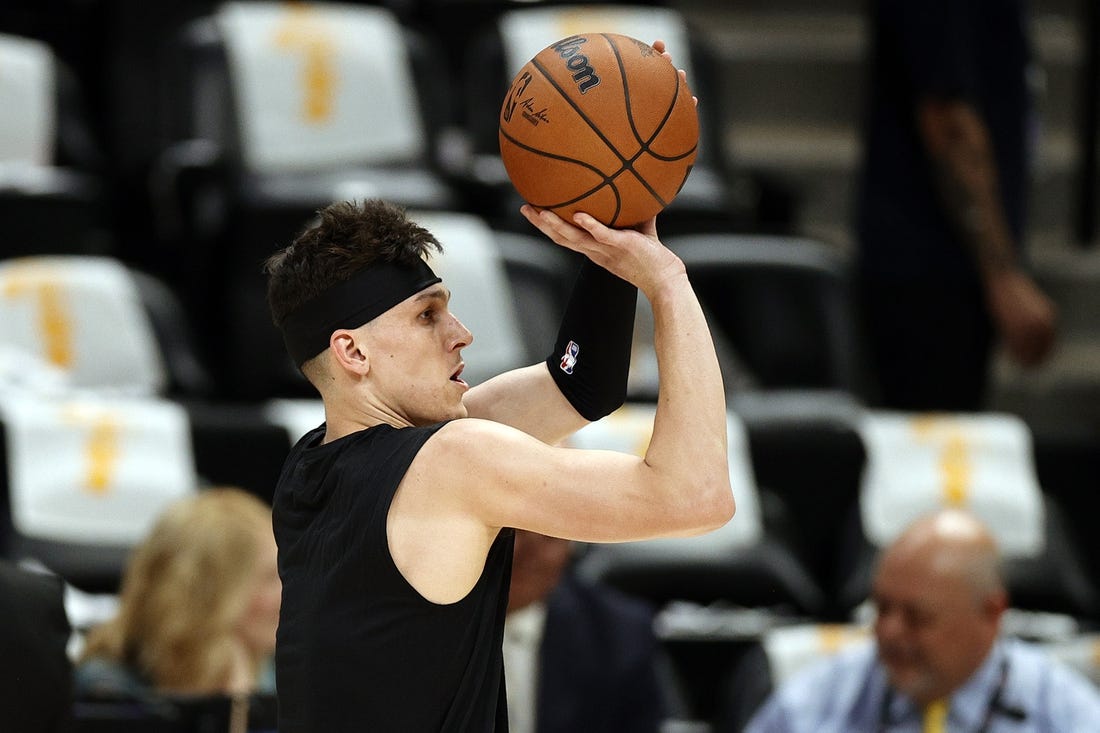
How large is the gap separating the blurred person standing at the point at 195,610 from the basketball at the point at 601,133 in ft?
6.46

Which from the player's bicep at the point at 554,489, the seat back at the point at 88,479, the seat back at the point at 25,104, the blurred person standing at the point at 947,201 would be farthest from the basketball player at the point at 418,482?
the seat back at the point at 25,104

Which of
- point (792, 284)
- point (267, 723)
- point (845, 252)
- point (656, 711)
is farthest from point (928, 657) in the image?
point (845, 252)

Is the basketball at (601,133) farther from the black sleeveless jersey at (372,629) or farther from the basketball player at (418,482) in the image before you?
the black sleeveless jersey at (372,629)

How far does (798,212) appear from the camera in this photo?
8.02 m

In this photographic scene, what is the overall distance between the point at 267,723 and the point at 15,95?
135 inches

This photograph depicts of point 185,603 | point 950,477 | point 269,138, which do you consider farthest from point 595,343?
point 269,138

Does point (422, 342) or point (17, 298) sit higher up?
point (422, 342)

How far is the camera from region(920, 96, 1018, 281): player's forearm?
6398 millimetres

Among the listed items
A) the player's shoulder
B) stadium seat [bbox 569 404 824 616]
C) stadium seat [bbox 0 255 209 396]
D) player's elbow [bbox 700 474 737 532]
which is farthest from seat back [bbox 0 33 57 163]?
player's elbow [bbox 700 474 737 532]

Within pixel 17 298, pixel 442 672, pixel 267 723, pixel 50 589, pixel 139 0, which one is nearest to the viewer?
pixel 442 672

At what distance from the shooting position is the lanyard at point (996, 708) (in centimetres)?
470

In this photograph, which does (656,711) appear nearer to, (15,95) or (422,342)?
(422,342)

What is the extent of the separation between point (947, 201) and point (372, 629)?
4.41m
